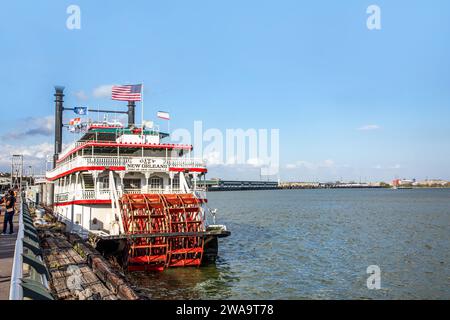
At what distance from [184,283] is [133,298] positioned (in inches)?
287

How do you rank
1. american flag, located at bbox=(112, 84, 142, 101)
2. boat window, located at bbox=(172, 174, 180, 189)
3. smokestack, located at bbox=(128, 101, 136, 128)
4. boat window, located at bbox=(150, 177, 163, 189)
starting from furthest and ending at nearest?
smokestack, located at bbox=(128, 101, 136, 128) < american flag, located at bbox=(112, 84, 142, 101) < boat window, located at bbox=(172, 174, 180, 189) < boat window, located at bbox=(150, 177, 163, 189)

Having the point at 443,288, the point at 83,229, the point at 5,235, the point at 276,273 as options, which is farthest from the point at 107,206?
the point at 443,288

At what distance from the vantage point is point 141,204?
20141 millimetres

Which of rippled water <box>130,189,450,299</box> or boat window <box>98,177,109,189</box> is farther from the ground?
boat window <box>98,177,109,189</box>

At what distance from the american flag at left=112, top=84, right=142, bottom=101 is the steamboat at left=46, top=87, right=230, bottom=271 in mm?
1918

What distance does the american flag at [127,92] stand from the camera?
2698 centimetres

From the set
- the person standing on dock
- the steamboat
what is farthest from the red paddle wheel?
the person standing on dock

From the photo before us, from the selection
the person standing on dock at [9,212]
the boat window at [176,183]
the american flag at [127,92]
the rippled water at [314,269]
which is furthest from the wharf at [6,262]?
the american flag at [127,92]

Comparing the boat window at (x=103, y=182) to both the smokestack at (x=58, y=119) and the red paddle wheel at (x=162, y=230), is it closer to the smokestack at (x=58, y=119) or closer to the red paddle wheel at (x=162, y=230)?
the red paddle wheel at (x=162, y=230)

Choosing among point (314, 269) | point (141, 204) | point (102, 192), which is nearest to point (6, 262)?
point (141, 204)

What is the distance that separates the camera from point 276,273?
770 inches

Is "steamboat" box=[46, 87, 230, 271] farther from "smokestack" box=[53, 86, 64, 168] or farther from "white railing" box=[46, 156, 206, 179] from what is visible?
"smokestack" box=[53, 86, 64, 168]

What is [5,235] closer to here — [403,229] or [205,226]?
[205,226]

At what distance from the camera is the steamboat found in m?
18.9
